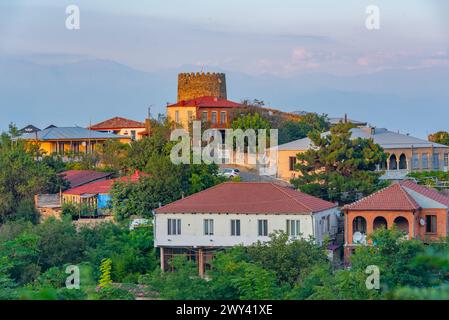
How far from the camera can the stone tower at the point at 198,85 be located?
58634 mm

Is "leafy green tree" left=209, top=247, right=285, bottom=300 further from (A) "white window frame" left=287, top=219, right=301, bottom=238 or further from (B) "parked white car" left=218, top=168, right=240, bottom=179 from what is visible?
(B) "parked white car" left=218, top=168, right=240, bottom=179

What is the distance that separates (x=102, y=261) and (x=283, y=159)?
45.9ft

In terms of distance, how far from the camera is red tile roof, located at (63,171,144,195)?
111ft

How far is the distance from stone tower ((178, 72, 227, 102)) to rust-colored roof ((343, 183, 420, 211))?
102 feet

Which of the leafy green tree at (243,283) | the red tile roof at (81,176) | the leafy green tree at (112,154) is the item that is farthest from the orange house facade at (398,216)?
the leafy green tree at (112,154)

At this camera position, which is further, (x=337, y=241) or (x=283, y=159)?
(x=283, y=159)

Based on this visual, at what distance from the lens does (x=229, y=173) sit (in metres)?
37.2

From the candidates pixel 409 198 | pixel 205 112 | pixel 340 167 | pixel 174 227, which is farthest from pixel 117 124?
pixel 409 198

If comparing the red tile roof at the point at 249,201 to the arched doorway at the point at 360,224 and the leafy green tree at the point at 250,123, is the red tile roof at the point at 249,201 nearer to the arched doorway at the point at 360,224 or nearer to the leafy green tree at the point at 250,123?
the arched doorway at the point at 360,224

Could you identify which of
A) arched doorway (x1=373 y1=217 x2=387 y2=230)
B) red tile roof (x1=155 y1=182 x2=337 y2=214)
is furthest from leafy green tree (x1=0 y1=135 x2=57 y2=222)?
arched doorway (x1=373 y1=217 x2=387 y2=230)

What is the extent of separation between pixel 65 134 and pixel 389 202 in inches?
1007
